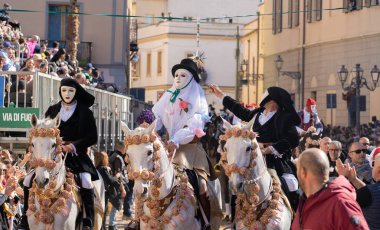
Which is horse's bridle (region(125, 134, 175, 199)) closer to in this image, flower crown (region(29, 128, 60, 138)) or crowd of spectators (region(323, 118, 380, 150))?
flower crown (region(29, 128, 60, 138))

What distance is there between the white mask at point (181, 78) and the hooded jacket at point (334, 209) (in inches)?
237

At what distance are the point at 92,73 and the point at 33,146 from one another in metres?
24.1

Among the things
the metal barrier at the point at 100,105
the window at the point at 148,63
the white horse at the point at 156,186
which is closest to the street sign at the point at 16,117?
the metal barrier at the point at 100,105

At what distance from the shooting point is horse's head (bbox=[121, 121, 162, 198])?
41.5 feet

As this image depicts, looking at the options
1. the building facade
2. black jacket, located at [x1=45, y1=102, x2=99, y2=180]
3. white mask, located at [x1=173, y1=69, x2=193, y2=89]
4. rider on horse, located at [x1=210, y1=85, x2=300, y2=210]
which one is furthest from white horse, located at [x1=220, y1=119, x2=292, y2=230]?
the building facade

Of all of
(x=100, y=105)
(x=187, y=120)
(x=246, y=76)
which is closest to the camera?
(x=187, y=120)

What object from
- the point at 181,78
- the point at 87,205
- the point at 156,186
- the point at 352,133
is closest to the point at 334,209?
the point at 156,186

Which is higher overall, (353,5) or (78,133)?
(353,5)

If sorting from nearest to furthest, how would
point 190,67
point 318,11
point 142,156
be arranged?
point 142,156
point 190,67
point 318,11

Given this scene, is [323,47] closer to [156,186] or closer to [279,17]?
[279,17]

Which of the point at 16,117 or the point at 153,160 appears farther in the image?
the point at 16,117

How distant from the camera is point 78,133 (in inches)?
600

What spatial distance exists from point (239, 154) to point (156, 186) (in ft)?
3.30

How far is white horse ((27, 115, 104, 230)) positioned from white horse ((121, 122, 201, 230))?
1.19 metres
